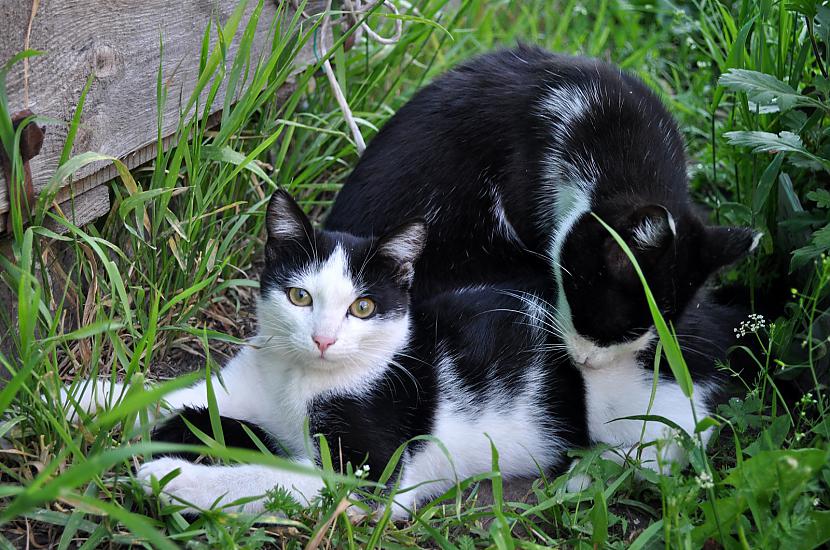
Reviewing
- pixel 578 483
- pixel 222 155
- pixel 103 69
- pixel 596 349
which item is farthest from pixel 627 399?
pixel 103 69

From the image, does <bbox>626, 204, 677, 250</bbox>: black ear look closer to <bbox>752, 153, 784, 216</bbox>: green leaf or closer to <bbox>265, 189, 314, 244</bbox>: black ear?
<bbox>752, 153, 784, 216</bbox>: green leaf

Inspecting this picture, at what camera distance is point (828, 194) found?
2.05 meters

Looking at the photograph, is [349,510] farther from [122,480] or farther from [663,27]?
[663,27]

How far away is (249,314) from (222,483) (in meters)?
0.91

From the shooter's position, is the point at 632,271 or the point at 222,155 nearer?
the point at 632,271

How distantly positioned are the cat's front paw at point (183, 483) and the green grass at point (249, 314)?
4 cm

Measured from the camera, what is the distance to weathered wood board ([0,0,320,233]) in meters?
1.75

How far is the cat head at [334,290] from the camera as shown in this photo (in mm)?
1855

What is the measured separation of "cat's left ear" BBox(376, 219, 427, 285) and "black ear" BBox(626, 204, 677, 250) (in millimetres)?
Result: 482

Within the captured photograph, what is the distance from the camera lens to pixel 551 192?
240 cm

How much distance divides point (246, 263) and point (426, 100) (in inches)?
29.9

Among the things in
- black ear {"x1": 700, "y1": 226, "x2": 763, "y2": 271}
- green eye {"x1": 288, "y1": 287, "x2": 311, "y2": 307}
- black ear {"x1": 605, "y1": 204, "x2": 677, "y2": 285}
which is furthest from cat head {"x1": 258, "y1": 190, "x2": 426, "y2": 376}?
black ear {"x1": 700, "y1": 226, "x2": 763, "y2": 271}

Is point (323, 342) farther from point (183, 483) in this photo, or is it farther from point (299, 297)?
point (183, 483)

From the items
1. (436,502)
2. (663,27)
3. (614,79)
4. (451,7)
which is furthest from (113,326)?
(663,27)
